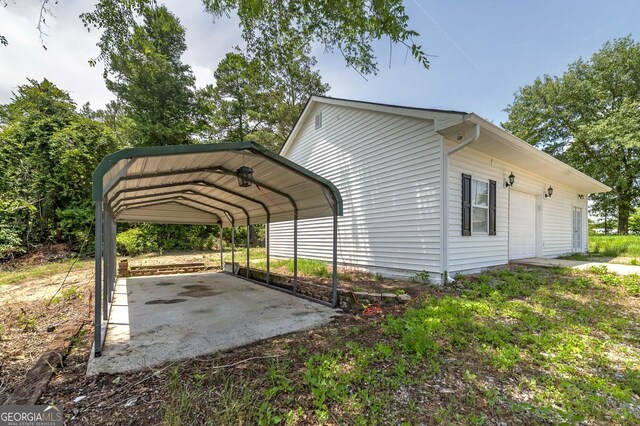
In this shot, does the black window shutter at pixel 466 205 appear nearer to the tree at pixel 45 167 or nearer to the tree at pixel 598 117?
the tree at pixel 45 167

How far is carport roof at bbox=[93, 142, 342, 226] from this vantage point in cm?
319

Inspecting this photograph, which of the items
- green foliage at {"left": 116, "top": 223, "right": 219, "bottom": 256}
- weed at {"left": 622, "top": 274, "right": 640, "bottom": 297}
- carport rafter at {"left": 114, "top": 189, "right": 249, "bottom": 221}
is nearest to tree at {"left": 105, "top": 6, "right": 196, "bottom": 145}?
green foliage at {"left": 116, "top": 223, "right": 219, "bottom": 256}

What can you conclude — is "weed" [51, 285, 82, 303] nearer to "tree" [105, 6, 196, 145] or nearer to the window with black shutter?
the window with black shutter

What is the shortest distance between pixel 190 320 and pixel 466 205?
20.1 feet

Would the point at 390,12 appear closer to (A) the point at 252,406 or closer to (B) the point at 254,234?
(A) the point at 252,406

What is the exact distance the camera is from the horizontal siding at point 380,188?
631 centimetres

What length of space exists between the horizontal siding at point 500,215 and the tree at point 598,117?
10.9 m

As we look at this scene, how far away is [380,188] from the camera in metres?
7.50

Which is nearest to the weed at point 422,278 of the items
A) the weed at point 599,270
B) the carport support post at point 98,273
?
the weed at point 599,270

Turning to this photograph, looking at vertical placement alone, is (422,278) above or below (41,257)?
above

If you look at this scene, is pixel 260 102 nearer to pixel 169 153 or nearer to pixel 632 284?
pixel 169 153

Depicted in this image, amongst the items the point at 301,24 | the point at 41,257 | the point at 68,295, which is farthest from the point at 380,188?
the point at 41,257

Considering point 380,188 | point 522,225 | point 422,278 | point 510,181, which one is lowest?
point 422,278

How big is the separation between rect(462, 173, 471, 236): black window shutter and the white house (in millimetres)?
24
